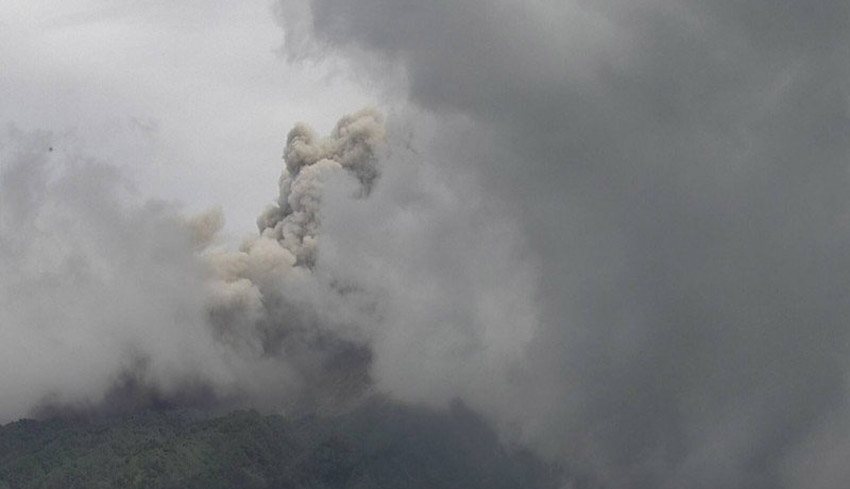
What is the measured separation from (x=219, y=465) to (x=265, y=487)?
5.26 m

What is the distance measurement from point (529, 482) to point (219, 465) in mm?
33841

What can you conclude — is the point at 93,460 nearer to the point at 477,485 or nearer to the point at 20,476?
the point at 20,476

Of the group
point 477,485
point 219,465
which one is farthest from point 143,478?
point 477,485

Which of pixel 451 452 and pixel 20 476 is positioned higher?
pixel 451 452

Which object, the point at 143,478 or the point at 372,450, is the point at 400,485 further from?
the point at 143,478

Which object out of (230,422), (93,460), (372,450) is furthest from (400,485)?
(93,460)

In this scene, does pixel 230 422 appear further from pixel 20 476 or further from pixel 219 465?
pixel 20 476

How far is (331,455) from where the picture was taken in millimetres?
198125

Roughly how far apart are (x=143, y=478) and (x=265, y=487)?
13.4 meters

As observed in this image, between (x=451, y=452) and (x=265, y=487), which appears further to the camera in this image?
(x=451, y=452)

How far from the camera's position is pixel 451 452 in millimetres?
199750

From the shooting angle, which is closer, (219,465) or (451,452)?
(219,465)

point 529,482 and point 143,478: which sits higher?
point 529,482

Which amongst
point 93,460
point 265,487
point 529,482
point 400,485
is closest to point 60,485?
point 93,460
